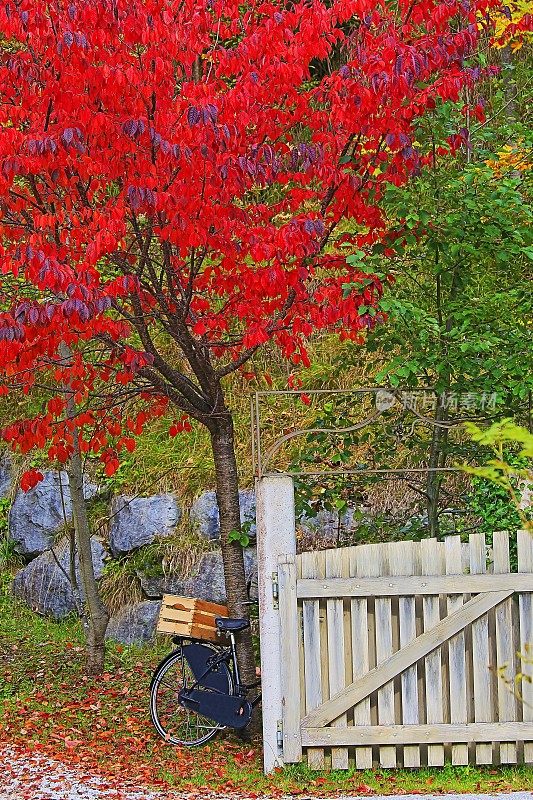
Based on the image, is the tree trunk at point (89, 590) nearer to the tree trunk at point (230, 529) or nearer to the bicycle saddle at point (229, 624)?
the tree trunk at point (230, 529)

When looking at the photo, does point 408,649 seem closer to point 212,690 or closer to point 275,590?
point 275,590

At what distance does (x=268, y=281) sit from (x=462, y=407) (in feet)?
5.87

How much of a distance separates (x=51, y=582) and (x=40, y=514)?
84 centimetres

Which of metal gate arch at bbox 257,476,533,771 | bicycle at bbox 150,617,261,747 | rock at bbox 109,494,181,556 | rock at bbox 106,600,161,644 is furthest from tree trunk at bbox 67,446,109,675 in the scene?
metal gate arch at bbox 257,476,533,771

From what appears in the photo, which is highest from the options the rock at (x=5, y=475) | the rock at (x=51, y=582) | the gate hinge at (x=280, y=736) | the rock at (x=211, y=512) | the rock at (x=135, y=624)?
the rock at (x=5, y=475)

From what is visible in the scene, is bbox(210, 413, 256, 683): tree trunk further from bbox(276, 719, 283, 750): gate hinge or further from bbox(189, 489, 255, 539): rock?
bbox(189, 489, 255, 539): rock

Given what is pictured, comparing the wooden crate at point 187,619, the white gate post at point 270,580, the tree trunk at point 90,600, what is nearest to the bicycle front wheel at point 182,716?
the wooden crate at point 187,619

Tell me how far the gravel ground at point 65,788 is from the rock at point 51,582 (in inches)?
154

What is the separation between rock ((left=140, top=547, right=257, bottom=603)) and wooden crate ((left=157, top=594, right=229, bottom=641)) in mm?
2457

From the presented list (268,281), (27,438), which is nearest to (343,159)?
(268,281)

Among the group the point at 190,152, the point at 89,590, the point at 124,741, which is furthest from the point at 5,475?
the point at 190,152

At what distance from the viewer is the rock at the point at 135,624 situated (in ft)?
32.1

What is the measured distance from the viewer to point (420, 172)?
7.25 metres

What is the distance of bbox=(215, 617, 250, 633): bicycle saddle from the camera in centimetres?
693
